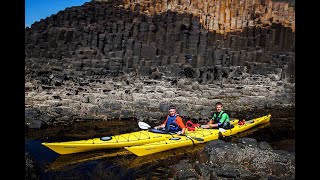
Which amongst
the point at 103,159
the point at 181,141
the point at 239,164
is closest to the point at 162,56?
the point at 181,141

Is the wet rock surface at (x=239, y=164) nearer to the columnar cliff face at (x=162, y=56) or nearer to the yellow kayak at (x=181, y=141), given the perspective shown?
the yellow kayak at (x=181, y=141)

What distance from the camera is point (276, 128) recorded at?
12.4m

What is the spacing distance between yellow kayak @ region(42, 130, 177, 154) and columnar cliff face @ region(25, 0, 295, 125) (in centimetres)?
487

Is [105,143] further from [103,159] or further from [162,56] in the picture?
[162,56]

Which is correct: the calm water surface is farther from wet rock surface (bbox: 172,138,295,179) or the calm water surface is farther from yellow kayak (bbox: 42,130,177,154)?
wet rock surface (bbox: 172,138,295,179)

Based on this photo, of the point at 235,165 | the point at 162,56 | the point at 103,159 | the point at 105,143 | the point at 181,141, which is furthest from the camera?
the point at 162,56

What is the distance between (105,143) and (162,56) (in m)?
12.1

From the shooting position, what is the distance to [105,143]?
8625 mm

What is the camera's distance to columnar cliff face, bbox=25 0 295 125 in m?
16.6

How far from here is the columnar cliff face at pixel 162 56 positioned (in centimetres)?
1661
